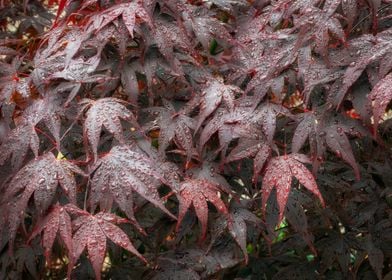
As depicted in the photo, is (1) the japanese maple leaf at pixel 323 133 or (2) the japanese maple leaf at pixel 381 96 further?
(1) the japanese maple leaf at pixel 323 133

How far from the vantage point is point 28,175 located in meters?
1.71

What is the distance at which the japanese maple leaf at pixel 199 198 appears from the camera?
168cm

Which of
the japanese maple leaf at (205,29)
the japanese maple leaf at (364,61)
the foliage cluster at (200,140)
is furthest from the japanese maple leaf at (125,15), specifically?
the japanese maple leaf at (364,61)

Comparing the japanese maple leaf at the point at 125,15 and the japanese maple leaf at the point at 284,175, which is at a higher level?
the japanese maple leaf at the point at 125,15

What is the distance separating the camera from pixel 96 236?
63.1 inches

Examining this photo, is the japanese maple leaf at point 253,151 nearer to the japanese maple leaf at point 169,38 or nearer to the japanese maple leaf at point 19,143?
the japanese maple leaf at point 169,38

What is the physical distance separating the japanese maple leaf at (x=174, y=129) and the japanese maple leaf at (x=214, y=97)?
2.0 inches

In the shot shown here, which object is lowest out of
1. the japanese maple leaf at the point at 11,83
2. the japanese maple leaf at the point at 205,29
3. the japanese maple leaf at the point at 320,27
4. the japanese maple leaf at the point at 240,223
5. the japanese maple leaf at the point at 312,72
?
the japanese maple leaf at the point at 240,223

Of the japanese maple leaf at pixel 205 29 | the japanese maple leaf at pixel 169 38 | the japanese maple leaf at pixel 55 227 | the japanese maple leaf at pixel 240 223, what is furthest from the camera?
the japanese maple leaf at pixel 205 29

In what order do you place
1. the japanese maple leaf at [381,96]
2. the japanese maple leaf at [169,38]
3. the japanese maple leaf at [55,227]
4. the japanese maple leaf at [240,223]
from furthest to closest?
the japanese maple leaf at [169,38], the japanese maple leaf at [240,223], the japanese maple leaf at [55,227], the japanese maple leaf at [381,96]

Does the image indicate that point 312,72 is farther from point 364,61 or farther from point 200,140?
point 200,140

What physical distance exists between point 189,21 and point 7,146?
606mm

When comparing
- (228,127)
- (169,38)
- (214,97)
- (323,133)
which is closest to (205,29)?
(169,38)

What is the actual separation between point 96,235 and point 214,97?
19.1 inches
